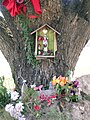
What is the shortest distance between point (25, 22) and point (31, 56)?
0.24 meters

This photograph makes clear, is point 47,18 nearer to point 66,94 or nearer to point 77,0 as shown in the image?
point 77,0

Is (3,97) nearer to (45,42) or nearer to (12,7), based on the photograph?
(45,42)

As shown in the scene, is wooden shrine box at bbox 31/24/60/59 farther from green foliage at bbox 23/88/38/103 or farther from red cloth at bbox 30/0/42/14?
green foliage at bbox 23/88/38/103

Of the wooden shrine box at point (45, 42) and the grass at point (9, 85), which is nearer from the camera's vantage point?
the wooden shrine box at point (45, 42)

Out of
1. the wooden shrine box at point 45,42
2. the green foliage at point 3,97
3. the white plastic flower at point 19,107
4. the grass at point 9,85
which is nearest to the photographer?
the white plastic flower at point 19,107

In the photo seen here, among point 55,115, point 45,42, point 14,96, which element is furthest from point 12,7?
point 55,115

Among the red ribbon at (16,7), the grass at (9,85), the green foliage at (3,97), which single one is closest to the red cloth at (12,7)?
the red ribbon at (16,7)

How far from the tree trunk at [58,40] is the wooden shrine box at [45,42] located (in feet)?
0.19

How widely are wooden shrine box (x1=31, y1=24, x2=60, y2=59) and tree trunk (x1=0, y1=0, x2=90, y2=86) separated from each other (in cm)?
6

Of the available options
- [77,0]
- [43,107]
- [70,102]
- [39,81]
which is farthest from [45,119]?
[77,0]

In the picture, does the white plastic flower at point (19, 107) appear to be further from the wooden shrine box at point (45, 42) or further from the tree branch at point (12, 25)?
the tree branch at point (12, 25)

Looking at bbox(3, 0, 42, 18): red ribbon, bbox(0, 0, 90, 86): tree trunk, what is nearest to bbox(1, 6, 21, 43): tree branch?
bbox(0, 0, 90, 86): tree trunk

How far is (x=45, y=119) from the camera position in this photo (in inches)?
67.4

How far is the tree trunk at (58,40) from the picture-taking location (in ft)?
6.50
